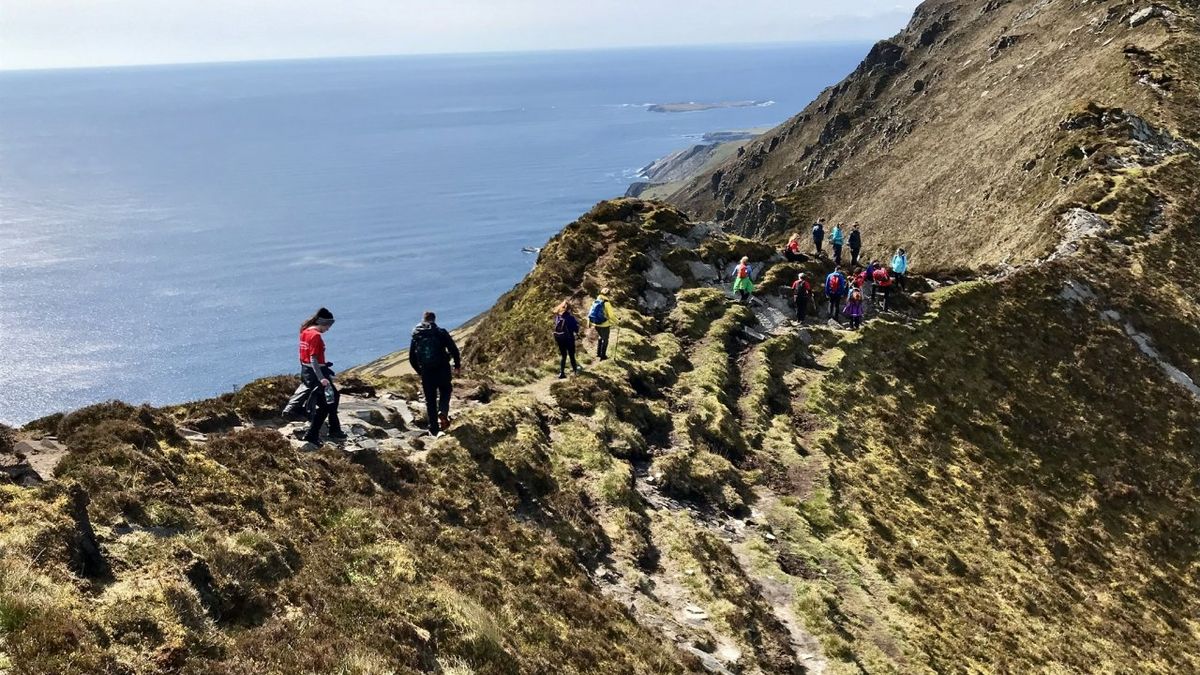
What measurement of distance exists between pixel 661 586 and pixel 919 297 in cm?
2943

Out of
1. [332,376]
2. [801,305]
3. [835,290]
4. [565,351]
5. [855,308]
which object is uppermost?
[332,376]

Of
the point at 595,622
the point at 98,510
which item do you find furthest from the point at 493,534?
the point at 98,510

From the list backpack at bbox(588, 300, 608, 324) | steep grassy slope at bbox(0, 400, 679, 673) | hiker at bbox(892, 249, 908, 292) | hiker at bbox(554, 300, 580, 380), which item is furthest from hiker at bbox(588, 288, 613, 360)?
hiker at bbox(892, 249, 908, 292)

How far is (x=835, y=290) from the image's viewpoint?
3809cm

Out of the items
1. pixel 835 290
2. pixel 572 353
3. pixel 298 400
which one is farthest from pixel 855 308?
pixel 298 400

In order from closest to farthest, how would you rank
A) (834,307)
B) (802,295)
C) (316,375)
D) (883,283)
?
(316,375)
(802,295)
(834,307)
(883,283)

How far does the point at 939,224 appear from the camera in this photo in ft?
223

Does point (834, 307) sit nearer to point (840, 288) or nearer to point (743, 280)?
point (840, 288)

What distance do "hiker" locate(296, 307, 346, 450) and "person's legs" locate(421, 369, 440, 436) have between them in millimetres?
2755

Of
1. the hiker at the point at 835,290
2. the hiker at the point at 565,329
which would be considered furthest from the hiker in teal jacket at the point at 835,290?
the hiker at the point at 565,329

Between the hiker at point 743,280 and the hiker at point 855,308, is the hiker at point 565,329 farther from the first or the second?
the hiker at point 855,308

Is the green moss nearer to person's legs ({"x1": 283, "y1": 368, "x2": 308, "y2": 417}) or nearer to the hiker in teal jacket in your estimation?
person's legs ({"x1": 283, "y1": 368, "x2": 308, "y2": 417})

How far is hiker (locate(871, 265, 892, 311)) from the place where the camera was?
39.3 m

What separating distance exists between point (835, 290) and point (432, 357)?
23.8 metres
